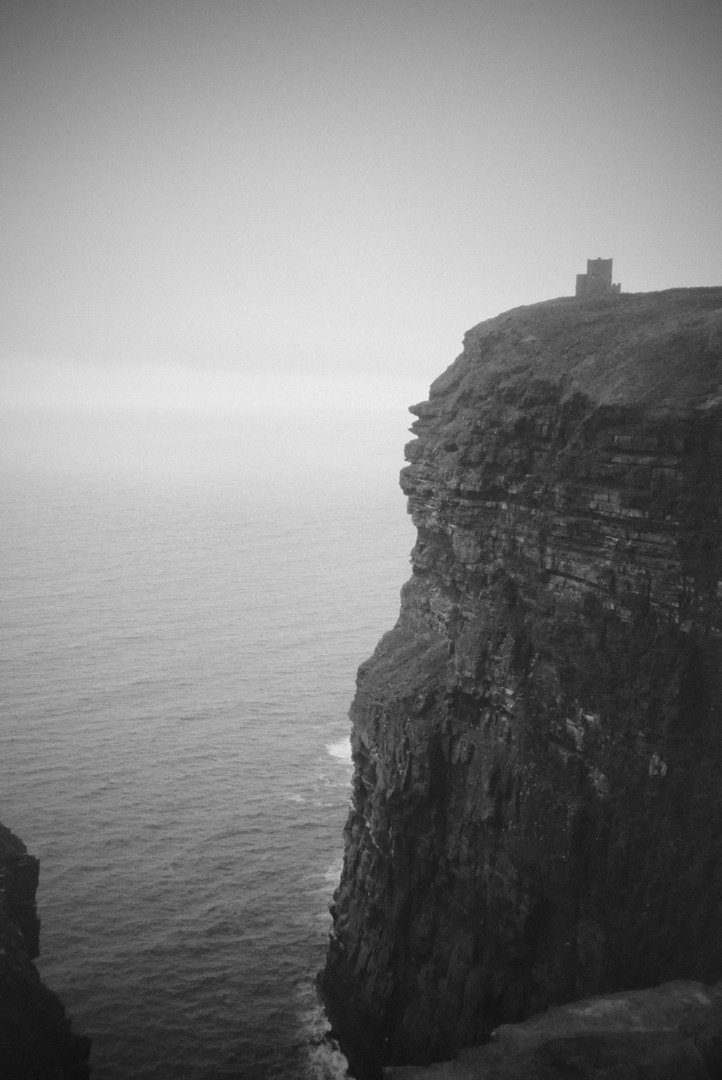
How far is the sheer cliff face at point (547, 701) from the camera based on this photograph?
35.5 m

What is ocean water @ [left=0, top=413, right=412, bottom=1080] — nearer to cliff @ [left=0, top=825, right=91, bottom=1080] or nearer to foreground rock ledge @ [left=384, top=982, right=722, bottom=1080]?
cliff @ [left=0, top=825, right=91, bottom=1080]

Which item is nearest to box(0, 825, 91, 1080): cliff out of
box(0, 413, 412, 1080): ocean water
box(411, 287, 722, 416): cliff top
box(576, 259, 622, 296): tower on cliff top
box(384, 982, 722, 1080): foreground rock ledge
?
box(0, 413, 412, 1080): ocean water

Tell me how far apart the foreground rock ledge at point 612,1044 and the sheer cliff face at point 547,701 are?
16.0 feet

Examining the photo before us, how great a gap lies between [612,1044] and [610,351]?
29.4 m

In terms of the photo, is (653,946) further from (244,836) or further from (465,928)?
(244,836)

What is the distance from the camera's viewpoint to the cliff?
3653 centimetres

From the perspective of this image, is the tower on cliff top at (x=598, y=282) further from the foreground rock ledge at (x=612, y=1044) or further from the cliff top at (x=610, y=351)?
the foreground rock ledge at (x=612, y=1044)

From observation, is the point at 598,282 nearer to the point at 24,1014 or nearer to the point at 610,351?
the point at 610,351

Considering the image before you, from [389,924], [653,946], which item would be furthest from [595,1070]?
[389,924]

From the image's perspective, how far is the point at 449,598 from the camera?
4772 centimetres

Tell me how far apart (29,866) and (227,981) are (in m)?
14.0

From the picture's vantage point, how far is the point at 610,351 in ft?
137

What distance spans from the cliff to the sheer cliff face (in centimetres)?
1469

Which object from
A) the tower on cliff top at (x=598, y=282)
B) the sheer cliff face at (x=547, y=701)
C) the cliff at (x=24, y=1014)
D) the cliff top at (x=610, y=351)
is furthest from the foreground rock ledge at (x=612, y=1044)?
the tower on cliff top at (x=598, y=282)
